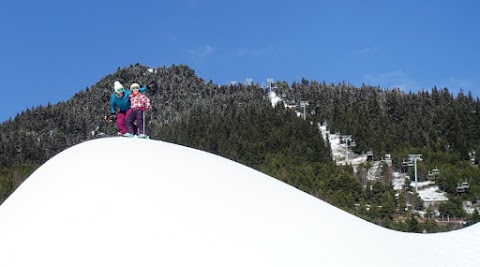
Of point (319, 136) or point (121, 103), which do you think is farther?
point (319, 136)

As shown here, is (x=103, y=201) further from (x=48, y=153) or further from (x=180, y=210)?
(x=48, y=153)

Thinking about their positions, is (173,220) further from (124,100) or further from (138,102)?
(124,100)

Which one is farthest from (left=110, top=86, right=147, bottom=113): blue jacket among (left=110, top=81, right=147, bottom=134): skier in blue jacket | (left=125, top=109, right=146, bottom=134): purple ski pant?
(left=125, top=109, right=146, bottom=134): purple ski pant

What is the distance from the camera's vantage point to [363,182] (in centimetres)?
7656

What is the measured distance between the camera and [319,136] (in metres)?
96.2

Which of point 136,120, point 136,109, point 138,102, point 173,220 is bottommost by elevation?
point 173,220

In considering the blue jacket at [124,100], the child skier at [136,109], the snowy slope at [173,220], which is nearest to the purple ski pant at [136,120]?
the child skier at [136,109]

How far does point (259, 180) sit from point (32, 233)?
13.5ft

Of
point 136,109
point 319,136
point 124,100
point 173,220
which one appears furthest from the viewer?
point 319,136

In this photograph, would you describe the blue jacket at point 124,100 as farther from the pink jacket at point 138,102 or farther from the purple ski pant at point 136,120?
the purple ski pant at point 136,120

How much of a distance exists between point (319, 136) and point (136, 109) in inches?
3340

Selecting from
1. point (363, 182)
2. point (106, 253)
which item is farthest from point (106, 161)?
point (363, 182)

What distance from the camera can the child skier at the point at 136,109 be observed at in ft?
41.9

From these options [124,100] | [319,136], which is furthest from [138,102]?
[319,136]
